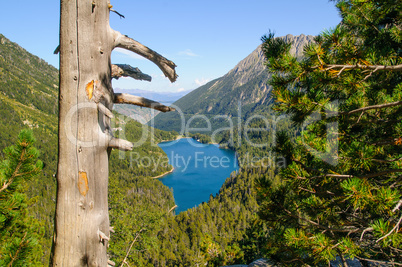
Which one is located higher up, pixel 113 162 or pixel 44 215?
pixel 113 162

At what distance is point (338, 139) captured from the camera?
278 centimetres

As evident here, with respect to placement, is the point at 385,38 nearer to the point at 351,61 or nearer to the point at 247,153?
the point at 351,61

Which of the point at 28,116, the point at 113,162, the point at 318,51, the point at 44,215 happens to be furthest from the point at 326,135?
the point at 28,116

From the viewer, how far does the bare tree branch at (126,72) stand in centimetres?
227

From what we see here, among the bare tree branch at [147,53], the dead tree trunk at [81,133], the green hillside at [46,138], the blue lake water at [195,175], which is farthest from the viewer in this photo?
the blue lake water at [195,175]

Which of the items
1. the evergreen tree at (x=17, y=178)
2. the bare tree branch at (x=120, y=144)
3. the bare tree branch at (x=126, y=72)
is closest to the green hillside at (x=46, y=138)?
the evergreen tree at (x=17, y=178)

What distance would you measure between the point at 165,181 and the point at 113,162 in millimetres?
29916

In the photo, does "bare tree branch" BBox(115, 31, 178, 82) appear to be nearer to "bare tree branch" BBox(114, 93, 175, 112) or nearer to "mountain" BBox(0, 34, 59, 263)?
"bare tree branch" BBox(114, 93, 175, 112)

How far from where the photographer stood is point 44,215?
57.6m

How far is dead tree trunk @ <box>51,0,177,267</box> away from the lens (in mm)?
1948

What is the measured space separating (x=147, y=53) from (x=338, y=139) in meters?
2.38

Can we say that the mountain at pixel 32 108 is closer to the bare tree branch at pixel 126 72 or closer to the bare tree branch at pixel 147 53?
the bare tree branch at pixel 126 72

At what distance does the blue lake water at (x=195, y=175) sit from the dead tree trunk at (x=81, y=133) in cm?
6527

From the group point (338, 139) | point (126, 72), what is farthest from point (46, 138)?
point (338, 139)
